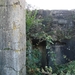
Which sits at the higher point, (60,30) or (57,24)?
(57,24)

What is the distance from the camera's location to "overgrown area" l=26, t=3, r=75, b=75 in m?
3.88

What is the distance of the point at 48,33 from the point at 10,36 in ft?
5.44

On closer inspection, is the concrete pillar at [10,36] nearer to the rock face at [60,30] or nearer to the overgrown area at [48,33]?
the overgrown area at [48,33]

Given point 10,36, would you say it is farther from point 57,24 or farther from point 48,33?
point 57,24

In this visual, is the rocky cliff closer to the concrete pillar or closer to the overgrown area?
the overgrown area

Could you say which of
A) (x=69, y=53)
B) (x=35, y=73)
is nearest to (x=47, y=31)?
(x=69, y=53)

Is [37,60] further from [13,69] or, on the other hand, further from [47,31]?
[13,69]

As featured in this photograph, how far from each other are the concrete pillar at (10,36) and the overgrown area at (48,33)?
0.74 metres

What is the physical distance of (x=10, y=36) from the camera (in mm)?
2895

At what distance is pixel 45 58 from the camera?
435cm

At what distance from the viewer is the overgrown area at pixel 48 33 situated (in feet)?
12.7

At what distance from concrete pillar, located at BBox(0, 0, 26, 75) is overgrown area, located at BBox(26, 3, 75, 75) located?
2.42ft

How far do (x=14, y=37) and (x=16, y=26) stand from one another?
0.20 meters

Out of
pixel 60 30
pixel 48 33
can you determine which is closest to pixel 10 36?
pixel 48 33
